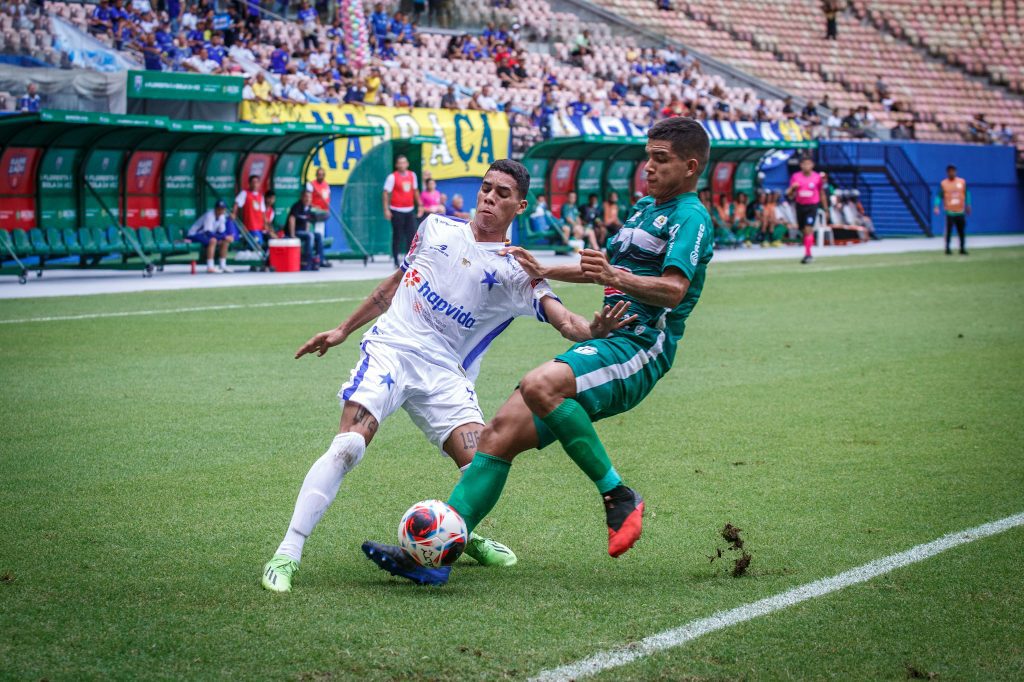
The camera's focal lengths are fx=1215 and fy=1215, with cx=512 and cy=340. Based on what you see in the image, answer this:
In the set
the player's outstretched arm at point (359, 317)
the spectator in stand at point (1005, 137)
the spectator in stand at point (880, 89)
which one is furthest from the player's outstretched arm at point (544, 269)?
the spectator in stand at point (880, 89)

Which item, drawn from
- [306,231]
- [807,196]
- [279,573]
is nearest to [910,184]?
[807,196]

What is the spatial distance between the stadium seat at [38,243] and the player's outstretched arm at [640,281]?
56.1 ft

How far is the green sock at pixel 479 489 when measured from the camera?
4.83 metres

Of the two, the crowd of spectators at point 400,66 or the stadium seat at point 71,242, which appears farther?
the crowd of spectators at point 400,66

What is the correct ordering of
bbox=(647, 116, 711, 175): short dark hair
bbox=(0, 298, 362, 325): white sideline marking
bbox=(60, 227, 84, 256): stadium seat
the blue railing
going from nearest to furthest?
bbox=(647, 116, 711, 175): short dark hair, bbox=(0, 298, 362, 325): white sideline marking, bbox=(60, 227, 84, 256): stadium seat, the blue railing

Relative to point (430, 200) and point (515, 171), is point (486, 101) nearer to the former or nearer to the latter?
point (430, 200)

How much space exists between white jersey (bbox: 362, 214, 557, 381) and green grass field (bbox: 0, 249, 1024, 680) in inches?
37.1

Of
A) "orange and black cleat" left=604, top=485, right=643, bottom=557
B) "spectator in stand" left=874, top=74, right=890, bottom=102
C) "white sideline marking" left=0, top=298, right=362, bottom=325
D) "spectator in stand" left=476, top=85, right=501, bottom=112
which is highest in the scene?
"orange and black cleat" left=604, top=485, right=643, bottom=557

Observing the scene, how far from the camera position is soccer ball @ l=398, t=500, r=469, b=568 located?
469cm

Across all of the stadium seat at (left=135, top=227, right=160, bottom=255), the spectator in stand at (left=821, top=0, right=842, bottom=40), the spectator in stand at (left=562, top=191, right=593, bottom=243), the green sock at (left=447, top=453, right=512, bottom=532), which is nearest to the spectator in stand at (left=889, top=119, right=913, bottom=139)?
the spectator in stand at (left=821, top=0, right=842, bottom=40)

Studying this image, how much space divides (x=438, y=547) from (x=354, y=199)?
21.6 metres

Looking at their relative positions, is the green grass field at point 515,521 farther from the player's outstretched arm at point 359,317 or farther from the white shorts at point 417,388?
the player's outstretched arm at point 359,317

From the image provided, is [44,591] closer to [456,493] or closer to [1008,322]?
[456,493]

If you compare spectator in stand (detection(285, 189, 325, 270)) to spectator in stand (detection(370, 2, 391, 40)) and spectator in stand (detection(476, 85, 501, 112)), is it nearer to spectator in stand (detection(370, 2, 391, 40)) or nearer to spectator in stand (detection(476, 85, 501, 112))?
spectator in stand (detection(476, 85, 501, 112))
